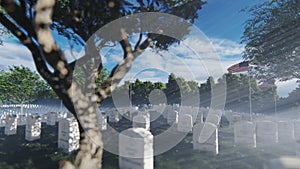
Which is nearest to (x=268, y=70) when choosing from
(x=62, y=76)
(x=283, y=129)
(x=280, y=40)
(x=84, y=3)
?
(x=280, y=40)

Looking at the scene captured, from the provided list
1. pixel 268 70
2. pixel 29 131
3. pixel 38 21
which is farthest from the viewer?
pixel 268 70

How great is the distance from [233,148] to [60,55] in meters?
6.59

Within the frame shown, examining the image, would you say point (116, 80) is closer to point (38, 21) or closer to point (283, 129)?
point (38, 21)

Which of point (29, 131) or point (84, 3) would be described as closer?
point (84, 3)

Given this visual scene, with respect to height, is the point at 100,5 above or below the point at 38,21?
above

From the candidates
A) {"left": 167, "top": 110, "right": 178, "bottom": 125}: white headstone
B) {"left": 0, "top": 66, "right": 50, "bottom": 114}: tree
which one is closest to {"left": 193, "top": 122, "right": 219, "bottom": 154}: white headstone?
{"left": 167, "top": 110, "right": 178, "bottom": 125}: white headstone

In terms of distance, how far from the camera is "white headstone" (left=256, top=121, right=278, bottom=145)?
7.54m

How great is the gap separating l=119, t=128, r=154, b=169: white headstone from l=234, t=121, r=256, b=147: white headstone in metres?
4.38

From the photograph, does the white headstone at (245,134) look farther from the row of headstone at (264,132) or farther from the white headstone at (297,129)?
the white headstone at (297,129)

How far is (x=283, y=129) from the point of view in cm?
862

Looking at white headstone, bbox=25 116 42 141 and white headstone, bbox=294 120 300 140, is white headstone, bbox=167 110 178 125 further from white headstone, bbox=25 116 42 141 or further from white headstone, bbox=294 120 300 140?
white headstone, bbox=25 116 42 141

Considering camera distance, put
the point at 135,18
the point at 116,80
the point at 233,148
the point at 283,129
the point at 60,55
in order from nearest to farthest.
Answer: the point at 60,55 < the point at 116,80 < the point at 135,18 < the point at 233,148 < the point at 283,129

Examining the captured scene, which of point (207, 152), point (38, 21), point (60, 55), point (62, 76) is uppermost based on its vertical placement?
point (38, 21)

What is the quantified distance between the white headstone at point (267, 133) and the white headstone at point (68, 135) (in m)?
7.62
